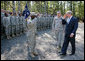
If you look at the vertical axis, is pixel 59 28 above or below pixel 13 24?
above

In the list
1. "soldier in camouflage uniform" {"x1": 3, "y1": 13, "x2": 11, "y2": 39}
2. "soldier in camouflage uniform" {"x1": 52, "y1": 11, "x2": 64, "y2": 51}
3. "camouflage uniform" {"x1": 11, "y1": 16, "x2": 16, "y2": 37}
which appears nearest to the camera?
"soldier in camouflage uniform" {"x1": 52, "y1": 11, "x2": 64, "y2": 51}

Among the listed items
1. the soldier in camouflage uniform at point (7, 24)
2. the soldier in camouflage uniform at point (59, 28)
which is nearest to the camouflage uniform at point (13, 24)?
the soldier in camouflage uniform at point (7, 24)

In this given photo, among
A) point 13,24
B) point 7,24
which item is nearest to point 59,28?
point 7,24

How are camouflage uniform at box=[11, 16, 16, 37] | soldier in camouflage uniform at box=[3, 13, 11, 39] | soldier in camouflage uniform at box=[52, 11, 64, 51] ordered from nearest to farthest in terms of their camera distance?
1. soldier in camouflage uniform at box=[52, 11, 64, 51]
2. soldier in camouflage uniform at box=[3, 13, 11, 39]
3. camouflage uniform at box=[11, 16, 16, 37]

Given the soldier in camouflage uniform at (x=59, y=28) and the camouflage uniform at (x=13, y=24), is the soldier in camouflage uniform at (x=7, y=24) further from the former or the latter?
the soldier in camouflage uniform at (x=59, y=28)

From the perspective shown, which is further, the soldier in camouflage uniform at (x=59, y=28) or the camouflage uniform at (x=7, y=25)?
the camouflage uniform at (x=7, y=25)

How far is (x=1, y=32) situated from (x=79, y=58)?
6480mm

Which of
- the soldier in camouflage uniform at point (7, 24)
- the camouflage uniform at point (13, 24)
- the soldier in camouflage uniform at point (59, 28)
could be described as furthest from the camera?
the camouflage uniform at point (13, 24)

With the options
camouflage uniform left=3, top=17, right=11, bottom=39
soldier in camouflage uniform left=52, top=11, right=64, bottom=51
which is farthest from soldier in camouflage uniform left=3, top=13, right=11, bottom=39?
soldier in camouflage uniform left=52, top=11, right=64, bottom=51

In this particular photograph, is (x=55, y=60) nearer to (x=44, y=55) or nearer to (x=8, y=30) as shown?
(x=44, y=55)

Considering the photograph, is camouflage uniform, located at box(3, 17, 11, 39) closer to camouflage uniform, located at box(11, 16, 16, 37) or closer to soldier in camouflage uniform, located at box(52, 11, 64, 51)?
camouflage uniform, located at box(11, 16, 16, 37)

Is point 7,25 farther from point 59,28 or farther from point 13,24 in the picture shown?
point 59,28

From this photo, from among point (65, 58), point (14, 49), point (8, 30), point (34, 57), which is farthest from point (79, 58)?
point (8, 30)

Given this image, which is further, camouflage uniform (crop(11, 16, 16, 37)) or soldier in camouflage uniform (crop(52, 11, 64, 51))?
camouflage uniform (crop(11, 16, 16, 37))
